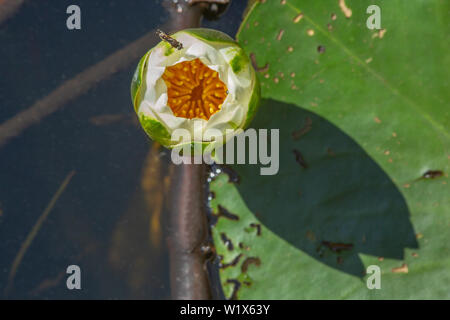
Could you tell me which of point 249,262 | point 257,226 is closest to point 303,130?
point 257,226

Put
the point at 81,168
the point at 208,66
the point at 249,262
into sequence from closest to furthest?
the point at 208,66, the point at 249,262, the point at 81,168

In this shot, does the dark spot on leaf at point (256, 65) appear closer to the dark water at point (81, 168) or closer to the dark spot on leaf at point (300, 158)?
the dark spot on leaf at point (300, 158)

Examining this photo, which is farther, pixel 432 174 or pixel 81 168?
pixel 81 168

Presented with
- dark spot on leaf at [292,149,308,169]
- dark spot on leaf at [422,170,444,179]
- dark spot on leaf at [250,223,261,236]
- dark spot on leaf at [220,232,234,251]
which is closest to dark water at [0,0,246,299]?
dark spot on leaf at [220,232,234,251]

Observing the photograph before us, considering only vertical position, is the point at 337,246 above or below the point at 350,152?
below

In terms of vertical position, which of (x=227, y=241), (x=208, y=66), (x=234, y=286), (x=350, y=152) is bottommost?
(x=234, y=286)

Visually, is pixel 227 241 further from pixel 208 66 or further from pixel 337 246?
pixel 208 66

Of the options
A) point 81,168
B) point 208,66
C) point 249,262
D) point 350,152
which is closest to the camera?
point 208,66

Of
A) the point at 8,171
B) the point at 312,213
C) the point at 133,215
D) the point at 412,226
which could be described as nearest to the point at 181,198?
the point at 133,215
